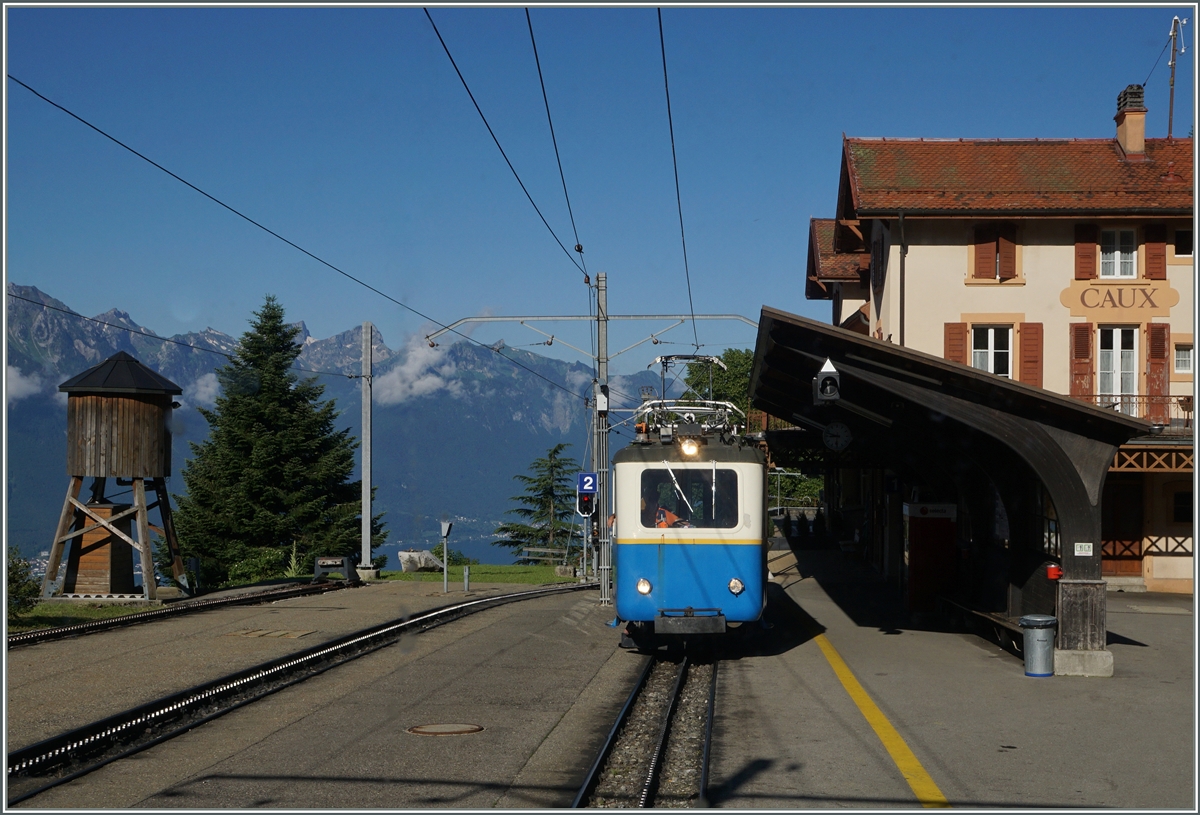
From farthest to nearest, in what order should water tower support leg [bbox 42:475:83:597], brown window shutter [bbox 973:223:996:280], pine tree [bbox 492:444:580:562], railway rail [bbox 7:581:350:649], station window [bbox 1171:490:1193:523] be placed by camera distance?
pine tree [bbox 492:444:580:562]
brown window shutter [bbox 973:223:996:280]
station window [bbox 1171:490:1193:523]
water tower support leg [bbox 42:475:83:597]
railway rail [bbox 7:581:350:649]

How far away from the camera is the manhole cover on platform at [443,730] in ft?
33.9

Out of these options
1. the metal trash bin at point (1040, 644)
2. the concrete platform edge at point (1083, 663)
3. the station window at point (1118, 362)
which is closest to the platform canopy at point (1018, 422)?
the concrete platform edge at point (1083, 663)

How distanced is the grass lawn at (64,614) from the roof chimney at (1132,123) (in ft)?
84.8

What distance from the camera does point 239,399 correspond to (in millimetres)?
55312

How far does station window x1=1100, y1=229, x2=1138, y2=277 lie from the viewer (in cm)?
2806

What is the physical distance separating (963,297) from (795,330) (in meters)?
14.6

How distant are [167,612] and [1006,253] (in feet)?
67.3

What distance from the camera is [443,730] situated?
1051 centimetres

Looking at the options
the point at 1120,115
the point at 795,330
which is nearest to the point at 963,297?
the point at 1120,115

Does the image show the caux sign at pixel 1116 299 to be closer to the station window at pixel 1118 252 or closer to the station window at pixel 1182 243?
the station window at pixel 1118 252

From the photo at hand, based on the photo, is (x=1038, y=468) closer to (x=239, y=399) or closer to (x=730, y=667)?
(x=730, y=667)

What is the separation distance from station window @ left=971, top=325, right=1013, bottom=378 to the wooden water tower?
19.0m

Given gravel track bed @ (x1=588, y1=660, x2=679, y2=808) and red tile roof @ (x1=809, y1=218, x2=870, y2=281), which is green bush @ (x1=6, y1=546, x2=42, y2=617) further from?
red tile roof @ (x1=809, y1=218, x2=870, y2=281)

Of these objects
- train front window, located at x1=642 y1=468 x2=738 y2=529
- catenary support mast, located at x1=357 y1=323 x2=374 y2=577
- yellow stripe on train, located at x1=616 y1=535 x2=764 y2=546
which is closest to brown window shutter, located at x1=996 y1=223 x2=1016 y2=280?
train front window, located at x1=642 y1=468 x2=738 y2=529
